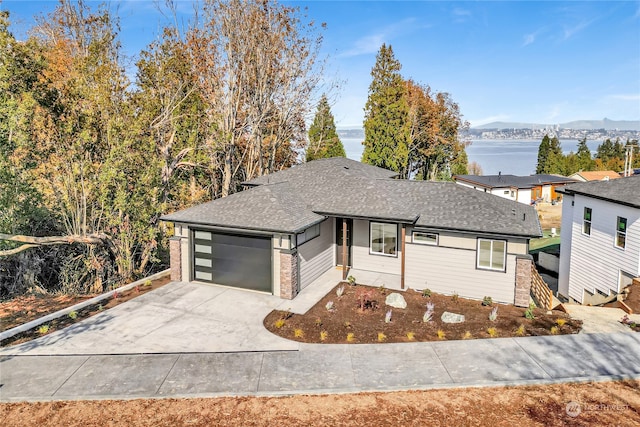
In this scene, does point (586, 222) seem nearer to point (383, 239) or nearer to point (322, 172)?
point (383, 239)

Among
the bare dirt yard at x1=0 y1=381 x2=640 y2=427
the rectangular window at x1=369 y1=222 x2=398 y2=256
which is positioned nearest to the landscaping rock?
the bare dirt yard at x1=0 y1=381 x2=640 y2=427

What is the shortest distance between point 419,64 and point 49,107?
116ft

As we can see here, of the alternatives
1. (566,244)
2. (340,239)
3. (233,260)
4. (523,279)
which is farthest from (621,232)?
(233,260)

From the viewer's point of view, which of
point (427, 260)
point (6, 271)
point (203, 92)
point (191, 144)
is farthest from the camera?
point (203, 92)

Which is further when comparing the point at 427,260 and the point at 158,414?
the point at 427,260

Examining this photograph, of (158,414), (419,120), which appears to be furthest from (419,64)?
(158,414)

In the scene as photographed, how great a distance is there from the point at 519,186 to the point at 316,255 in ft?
125

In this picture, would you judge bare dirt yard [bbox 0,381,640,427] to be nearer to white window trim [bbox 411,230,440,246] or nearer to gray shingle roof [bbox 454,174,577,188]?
white window trim [bbox 411,230,440,246]

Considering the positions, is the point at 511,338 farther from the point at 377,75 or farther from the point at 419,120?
the point at 419,120

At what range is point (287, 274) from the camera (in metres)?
13.8

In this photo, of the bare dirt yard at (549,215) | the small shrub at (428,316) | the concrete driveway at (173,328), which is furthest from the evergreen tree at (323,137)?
the small shrub at (428,316)

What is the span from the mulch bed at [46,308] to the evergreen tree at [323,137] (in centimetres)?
2392

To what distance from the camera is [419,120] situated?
45.8 meters

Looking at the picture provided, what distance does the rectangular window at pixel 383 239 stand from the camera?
1625 centimetres
